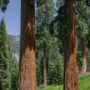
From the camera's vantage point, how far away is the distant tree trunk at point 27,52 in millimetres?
6348

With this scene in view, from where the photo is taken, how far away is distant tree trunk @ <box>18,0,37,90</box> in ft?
20.8

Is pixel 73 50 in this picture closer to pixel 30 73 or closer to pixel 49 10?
pixel 30 73

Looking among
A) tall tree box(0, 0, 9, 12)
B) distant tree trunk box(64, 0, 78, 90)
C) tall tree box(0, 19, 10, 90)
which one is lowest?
tall tree box(0, 19, 10, 90)

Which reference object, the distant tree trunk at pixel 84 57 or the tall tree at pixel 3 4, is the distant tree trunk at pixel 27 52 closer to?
the tall tree at pixel 3 4

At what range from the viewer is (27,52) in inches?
254

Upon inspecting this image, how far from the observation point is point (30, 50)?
6484mm

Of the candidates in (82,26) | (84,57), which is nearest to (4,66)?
(84,57)

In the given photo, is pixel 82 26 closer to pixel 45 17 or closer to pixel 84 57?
pixel 84 57

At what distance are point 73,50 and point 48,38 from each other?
1900cm

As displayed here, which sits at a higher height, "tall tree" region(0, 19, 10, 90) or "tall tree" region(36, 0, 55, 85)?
"tall tree" region(36, 0, 55, 85)

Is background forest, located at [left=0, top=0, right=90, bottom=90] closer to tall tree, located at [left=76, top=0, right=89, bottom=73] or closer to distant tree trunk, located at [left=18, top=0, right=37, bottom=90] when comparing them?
tall tree, located at [left=76, top=0, right=89, bottom=73]

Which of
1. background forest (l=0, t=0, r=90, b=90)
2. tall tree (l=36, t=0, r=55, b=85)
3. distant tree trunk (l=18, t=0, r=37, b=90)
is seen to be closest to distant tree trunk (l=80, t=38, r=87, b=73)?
background forest (l=0, t=0, r=90, b=90)

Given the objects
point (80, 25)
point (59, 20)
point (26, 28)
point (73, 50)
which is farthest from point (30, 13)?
point (80, 25)

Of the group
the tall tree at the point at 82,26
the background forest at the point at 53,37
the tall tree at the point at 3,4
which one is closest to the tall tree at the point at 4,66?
the background forest at the point at 53,37
